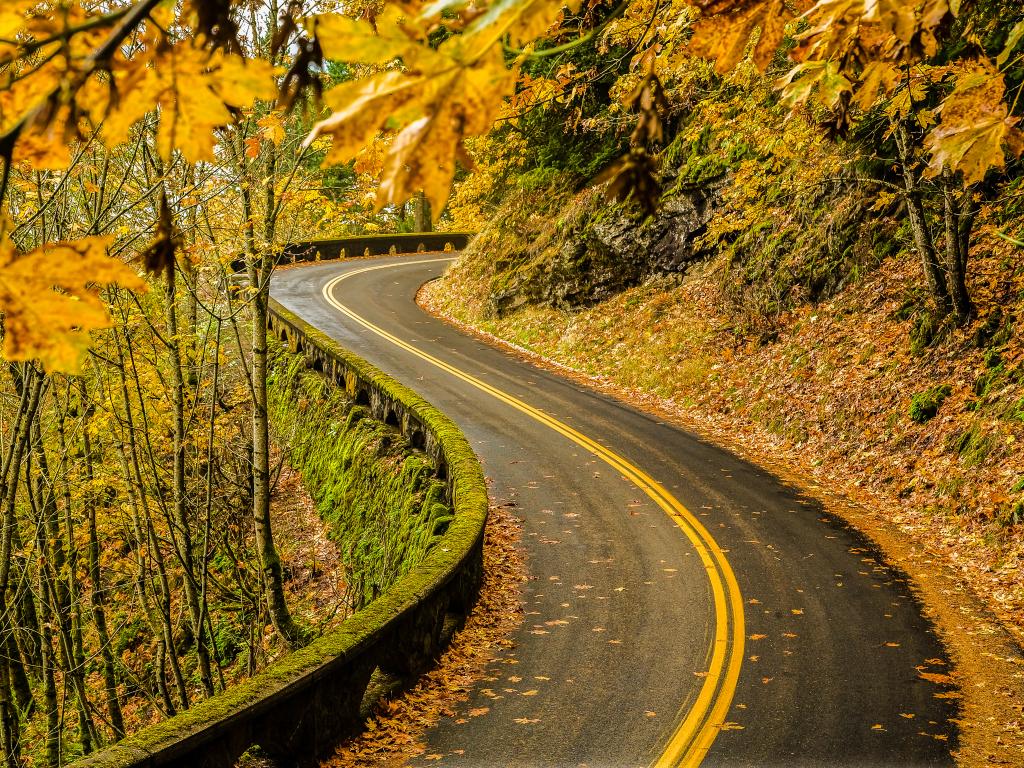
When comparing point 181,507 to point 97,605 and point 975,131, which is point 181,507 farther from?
point 975,131

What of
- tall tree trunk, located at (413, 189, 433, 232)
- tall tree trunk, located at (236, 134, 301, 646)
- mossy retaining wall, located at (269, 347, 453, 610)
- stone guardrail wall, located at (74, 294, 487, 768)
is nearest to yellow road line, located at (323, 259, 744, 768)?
stone guardrail wall, located at (74, 294, 487, 768)

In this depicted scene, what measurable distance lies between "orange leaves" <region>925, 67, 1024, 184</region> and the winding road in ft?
15.2

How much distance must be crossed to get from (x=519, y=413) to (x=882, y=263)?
8555mm

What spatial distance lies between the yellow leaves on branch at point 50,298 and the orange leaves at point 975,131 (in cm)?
285

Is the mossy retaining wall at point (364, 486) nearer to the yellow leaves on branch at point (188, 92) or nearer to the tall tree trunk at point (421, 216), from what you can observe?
the yellow leaves on branch at point (188, 92)

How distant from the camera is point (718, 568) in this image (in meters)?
9.80

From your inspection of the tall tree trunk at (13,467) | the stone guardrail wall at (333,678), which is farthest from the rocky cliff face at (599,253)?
the tall tree trunk at (13,467)

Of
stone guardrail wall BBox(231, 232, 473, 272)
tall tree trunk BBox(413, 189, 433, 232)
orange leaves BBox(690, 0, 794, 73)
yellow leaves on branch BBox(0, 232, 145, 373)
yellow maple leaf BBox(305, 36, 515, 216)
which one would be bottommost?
→ yellow leaves on branch BBox(0, 232, 145, 373)

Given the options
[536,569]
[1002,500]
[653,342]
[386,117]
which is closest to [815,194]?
[653,342]

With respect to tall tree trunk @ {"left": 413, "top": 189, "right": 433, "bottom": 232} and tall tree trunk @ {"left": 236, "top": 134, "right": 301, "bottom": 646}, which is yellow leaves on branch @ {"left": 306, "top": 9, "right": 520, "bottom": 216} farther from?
tall tree trunk @ {"left": 413, "top": 189, "right": 433, "bottom": 232}

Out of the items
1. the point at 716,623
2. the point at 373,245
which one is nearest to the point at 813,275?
the point at 716,623

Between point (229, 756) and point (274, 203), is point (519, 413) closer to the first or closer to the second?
point (274, 203)

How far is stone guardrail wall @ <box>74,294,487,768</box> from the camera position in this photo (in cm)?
479

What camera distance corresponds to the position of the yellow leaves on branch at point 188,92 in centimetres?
156
